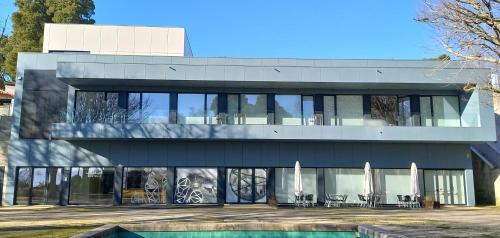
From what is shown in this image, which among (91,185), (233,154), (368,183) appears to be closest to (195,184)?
(233,154)

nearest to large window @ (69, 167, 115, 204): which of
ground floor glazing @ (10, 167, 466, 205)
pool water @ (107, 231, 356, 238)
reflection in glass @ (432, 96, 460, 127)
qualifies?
ground floor glazing @ (10, 167, 466, 205)

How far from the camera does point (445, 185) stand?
2431cm

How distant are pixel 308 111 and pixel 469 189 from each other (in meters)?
9.08

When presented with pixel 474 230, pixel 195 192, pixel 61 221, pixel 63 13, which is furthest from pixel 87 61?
pixel 63 13

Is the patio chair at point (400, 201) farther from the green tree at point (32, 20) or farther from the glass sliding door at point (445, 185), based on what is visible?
the green tree at point (32, 20)

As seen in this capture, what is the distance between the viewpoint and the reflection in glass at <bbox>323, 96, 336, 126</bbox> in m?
24.2

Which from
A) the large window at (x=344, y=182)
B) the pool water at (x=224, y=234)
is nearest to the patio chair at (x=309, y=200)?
the large window at (x=344, y=182)

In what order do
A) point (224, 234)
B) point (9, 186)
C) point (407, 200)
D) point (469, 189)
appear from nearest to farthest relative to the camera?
point (224, 234), point (407, 200), point (9, 186), point (469, 189)

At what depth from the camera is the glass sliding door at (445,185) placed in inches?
952

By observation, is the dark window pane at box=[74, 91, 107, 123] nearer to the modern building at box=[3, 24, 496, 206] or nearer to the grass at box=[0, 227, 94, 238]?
the modern building at box=[3, 24, 496, 206]

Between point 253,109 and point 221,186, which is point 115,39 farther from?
point 221,186

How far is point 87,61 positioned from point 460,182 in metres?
20.0

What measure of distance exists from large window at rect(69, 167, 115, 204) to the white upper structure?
10.2m

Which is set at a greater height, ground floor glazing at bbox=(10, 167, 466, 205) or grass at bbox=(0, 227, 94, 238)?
ground floor glazing at bbox=(10, 167, 466, 205)
